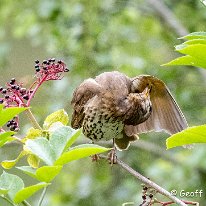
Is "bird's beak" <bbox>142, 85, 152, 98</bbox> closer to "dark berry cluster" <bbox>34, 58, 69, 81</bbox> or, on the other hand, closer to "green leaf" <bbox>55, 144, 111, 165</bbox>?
"dark berry cluster" <bbox>34, 58, 69, 81</bbox>

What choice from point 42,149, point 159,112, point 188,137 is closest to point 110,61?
point 159,112

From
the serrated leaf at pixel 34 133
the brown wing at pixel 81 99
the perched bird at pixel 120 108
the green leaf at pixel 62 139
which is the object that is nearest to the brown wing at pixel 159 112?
the perched bird at pixel 120 108

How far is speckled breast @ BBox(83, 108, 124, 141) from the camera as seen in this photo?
300cm

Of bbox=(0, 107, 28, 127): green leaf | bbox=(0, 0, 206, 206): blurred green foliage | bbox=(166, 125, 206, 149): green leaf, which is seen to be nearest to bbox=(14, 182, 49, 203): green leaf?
bbox=(0, 107, 28, 127): green leaf

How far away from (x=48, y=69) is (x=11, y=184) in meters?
0.53

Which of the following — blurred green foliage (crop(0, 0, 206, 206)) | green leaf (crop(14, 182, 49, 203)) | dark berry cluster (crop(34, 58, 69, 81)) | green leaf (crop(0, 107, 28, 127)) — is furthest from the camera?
blurred green foliage (crop(0, 0, 206, 206))

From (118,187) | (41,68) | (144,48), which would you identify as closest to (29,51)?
(144,48)

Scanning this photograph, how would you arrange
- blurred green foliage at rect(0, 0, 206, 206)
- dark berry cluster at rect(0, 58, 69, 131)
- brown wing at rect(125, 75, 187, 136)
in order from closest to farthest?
1. dark berry cluster at rect(0, 58, 69, 131)
2. brown wing at rect(125, 75, 187, 136)
3. blurred green foliage at rect(0, 0, 206, 206)

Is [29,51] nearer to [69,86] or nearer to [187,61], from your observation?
[69,86]

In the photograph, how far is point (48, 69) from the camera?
78.4 inches

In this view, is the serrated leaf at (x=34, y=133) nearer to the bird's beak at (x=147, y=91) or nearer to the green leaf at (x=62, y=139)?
the green leaf at (x=62, y=139)

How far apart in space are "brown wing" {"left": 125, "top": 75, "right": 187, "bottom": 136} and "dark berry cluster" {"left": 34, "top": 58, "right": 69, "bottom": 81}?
900mm

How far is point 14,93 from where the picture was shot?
73.7 inches

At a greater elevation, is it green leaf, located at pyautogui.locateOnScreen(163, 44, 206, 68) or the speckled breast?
green leaf, located at pyautogui.locateOnScreen(163, 44, 206, 68)
